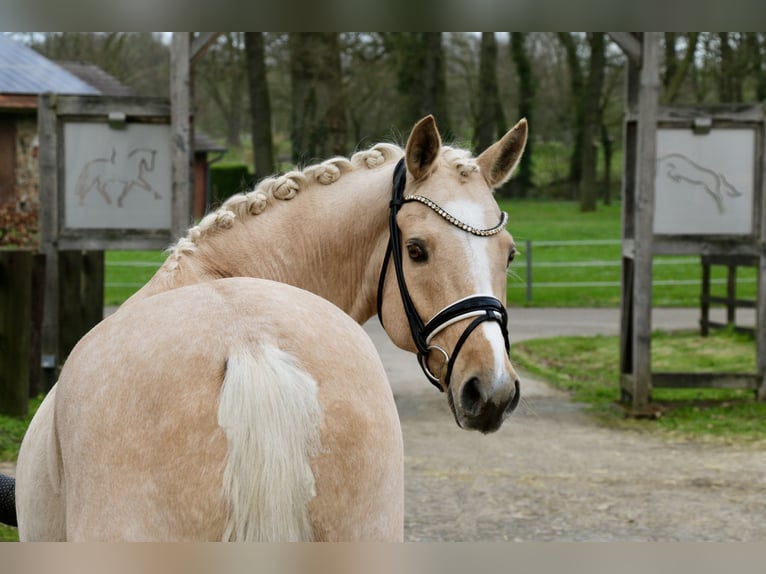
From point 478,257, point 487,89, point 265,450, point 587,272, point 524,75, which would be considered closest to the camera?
point 265,450

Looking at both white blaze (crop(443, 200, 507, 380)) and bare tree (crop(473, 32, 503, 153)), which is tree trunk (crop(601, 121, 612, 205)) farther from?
white blaze (crop(443, 200, 507, 380))

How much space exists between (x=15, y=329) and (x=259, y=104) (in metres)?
10.9

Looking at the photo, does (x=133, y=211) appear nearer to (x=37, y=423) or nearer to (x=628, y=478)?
(x=628, y=478)

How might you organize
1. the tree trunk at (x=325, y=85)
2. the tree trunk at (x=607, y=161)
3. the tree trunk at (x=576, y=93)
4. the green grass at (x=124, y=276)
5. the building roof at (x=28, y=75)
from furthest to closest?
the tree trunk at (x=607, y=161)
the tree trunk at (x=576, y=93)
the building roof at (x=28, y=75)
the green grass at (x=124, y=276)
the tree trunk at (x=325, y=85)

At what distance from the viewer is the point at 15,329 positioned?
7344 millimetres

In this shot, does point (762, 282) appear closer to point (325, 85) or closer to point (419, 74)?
point (325, 85)

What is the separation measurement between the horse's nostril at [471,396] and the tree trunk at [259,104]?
14757mm

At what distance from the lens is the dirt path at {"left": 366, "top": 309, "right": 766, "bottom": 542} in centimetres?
527

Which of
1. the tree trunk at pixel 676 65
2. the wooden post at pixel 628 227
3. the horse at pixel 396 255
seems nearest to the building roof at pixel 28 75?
the tree trunk at pixel 676 65

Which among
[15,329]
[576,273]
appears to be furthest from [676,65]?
[15,329]

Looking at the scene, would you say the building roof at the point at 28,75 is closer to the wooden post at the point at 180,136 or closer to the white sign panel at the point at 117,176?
the white sign panel at the point at 117,176

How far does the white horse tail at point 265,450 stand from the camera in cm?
141

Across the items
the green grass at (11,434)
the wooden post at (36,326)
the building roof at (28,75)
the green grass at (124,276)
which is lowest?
the green grass at (11,434)
